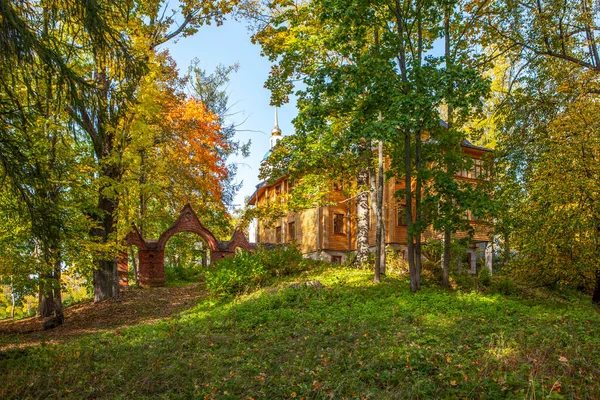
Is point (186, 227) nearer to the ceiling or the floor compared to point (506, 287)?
nearer to the ceiling

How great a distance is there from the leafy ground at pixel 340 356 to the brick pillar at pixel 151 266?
980cm

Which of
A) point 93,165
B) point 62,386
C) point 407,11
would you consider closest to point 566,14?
point 407,11

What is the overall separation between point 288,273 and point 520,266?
25.2 feet

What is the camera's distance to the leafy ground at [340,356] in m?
5.35

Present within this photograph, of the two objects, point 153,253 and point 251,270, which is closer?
point 251,270

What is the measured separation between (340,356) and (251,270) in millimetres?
8425

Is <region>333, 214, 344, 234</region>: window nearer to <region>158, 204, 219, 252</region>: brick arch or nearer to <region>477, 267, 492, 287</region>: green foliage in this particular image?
<region>158, 204, 219, 252</region>: brick arch

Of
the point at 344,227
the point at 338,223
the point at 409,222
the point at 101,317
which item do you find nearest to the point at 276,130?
the point at 338,223

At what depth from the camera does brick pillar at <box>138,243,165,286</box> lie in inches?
806

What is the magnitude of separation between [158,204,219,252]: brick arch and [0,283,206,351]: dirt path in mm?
4148

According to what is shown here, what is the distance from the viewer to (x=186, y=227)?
21.6 meters

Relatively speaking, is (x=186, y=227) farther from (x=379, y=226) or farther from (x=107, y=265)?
(x=379, y=226)

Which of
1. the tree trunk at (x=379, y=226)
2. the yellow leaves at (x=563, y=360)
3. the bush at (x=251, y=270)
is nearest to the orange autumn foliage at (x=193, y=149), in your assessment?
the bush at (x=251, y=270)

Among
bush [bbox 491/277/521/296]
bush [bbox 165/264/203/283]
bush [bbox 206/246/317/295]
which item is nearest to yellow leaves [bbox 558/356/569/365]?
bush [bbox 491/277/521/296]
